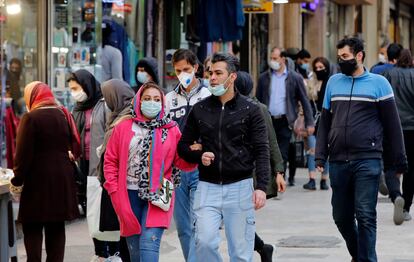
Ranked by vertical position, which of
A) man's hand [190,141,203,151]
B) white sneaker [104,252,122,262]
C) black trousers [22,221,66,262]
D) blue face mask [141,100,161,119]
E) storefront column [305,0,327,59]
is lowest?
white sneaker [104,252,122,262]

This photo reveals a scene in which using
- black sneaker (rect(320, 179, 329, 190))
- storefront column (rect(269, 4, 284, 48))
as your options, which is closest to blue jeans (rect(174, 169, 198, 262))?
black sneaker (rect(320, 179, 329, 190))

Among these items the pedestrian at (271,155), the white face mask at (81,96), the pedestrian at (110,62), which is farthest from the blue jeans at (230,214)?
the pedestrian at (110,62)

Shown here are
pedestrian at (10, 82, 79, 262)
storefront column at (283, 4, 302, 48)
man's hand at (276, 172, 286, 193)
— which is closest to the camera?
man's hand at (276, 172, 286, 193)

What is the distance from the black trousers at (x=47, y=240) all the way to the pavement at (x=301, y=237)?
1318 millimetres

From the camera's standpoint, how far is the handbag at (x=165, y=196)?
832cm

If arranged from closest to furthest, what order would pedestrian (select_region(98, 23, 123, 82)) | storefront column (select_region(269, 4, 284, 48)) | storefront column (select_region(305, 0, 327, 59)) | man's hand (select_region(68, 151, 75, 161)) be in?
man's hand (select_region(68, 151, 75, 161))
pedestrian (select_region(98, 23, 123, 82))
storefront column (select_region(269, 4, 284, 48))
storefront column (select_region(305, 0, 327, 59))

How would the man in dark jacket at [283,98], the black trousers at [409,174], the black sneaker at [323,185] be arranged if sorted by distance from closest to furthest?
the black trousers at [409,174], the man in dark jacket at [283,98], the black sneaker at [323,185]

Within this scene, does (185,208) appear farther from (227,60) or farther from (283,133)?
(283,133)

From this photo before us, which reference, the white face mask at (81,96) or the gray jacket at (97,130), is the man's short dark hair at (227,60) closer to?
the gray jacket at (97,130)

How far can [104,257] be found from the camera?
10.3 meters

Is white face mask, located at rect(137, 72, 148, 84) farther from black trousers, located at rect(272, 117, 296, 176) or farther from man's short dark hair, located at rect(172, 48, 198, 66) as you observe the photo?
black trousers, located at rect(272, 117, 296, 176)

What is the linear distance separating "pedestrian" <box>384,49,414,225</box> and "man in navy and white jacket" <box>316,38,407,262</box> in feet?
12.9

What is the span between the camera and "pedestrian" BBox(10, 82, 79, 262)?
909 cm

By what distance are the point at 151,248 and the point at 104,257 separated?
2093 mm
